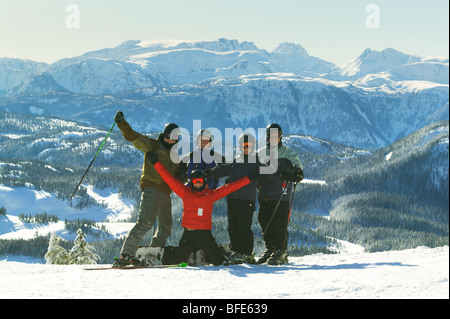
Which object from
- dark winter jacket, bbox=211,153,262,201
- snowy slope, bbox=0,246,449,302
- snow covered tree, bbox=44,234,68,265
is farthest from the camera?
snow covered tree, bbox=44,234,68,265

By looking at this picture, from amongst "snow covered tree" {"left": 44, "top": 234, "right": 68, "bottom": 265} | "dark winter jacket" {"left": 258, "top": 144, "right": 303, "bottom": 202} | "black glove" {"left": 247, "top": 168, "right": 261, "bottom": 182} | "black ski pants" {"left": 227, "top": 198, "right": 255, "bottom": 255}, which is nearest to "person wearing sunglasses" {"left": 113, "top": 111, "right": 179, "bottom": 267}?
"black ski pants" {"left": 227, "top": 198, "right": 255, "bottom": 255}

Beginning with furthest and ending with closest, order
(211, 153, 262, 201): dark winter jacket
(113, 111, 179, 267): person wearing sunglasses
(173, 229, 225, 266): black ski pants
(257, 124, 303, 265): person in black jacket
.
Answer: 1. (257, 124, 303, 265): person in black jacket
2. (211, 153, 262, 201): dark winter jacket
3. (113, 111, 179, 267): person wearing sunglasses
4. (173, 229, 225, 266): black ski pants

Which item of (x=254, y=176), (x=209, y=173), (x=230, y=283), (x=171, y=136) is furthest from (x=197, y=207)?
(x=230, y=283)

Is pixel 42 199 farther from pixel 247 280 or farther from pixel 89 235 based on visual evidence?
pixel 247 280

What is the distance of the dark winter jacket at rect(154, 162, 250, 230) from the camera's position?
29.5ft

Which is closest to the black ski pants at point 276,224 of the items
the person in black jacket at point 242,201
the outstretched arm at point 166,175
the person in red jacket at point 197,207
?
the person in black jacket at point 242,201

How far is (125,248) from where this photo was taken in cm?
925

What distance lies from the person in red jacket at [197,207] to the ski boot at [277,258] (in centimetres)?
112

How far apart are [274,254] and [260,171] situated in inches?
70.6

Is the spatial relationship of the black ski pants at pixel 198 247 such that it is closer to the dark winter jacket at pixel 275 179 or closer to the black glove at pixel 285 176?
the dark winter jacket at pixel 275 179

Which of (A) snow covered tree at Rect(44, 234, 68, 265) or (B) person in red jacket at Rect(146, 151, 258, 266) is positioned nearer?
(B) person in red jacket at Rect(146, 151, 258, 266)

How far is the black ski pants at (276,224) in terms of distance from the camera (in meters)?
9.85

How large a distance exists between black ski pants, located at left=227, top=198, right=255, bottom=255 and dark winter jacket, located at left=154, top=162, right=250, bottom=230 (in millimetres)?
704

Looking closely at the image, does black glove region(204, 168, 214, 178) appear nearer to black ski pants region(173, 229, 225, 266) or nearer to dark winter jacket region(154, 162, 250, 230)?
dark winter jacket region(154, 162, 250, 230)
